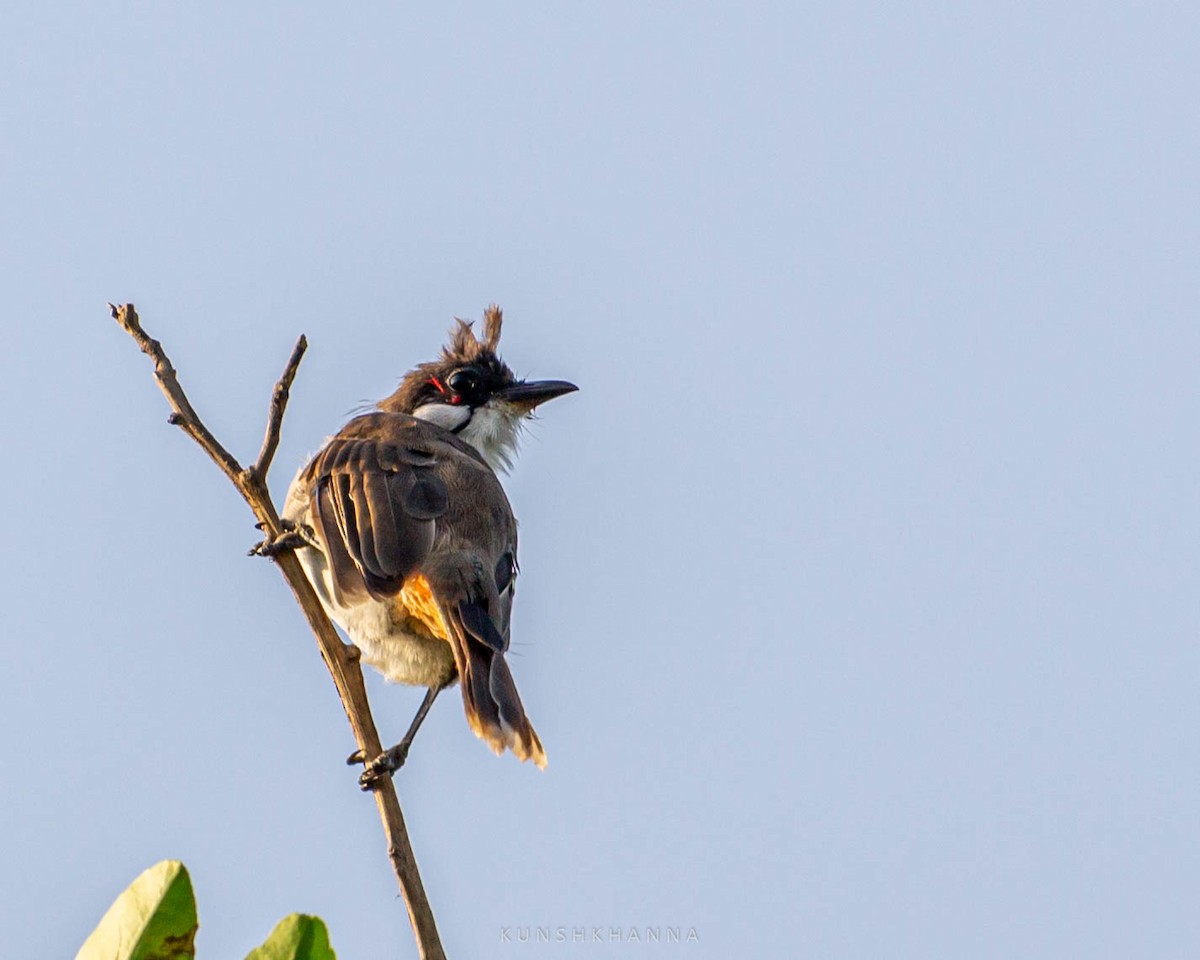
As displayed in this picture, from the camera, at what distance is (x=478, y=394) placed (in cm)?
781

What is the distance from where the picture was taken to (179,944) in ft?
9.32

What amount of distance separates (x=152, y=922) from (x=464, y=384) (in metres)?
5.14

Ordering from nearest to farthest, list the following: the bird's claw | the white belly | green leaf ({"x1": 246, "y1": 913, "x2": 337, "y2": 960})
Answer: green leaf ({"x1": 246, "y1": 913, "x2": 337, "y2": 960}), the bird's claw, the white belly

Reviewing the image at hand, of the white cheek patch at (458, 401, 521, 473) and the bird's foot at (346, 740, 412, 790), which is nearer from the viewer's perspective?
the bird's foot at (346, 740, 412, 790)

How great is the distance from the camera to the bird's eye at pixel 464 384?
307 inches

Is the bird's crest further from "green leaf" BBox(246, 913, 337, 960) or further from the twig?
"green leaf" BBox(246, 913, 337, 960)

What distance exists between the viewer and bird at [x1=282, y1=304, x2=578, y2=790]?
526 centimetres

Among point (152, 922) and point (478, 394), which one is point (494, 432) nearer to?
point (478, 394)

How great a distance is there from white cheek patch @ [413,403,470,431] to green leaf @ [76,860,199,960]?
4934 mm

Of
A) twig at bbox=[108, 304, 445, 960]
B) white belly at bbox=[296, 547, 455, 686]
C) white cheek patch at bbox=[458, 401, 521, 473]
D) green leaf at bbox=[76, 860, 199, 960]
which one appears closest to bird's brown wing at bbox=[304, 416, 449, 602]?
white belly at bbox=[296, 547, 455, 686]

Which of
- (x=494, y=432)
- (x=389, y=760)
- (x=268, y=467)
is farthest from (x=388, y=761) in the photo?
(x=494, y=432)

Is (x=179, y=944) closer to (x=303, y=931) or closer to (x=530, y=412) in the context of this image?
(x=303, y=931)

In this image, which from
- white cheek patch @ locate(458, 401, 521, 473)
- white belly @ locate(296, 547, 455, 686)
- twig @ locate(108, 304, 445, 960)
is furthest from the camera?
white cheek patch @ locate(458, 401, 521, 473)

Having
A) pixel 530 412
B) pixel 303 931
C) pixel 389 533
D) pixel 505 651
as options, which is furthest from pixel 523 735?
pixel 530 412
